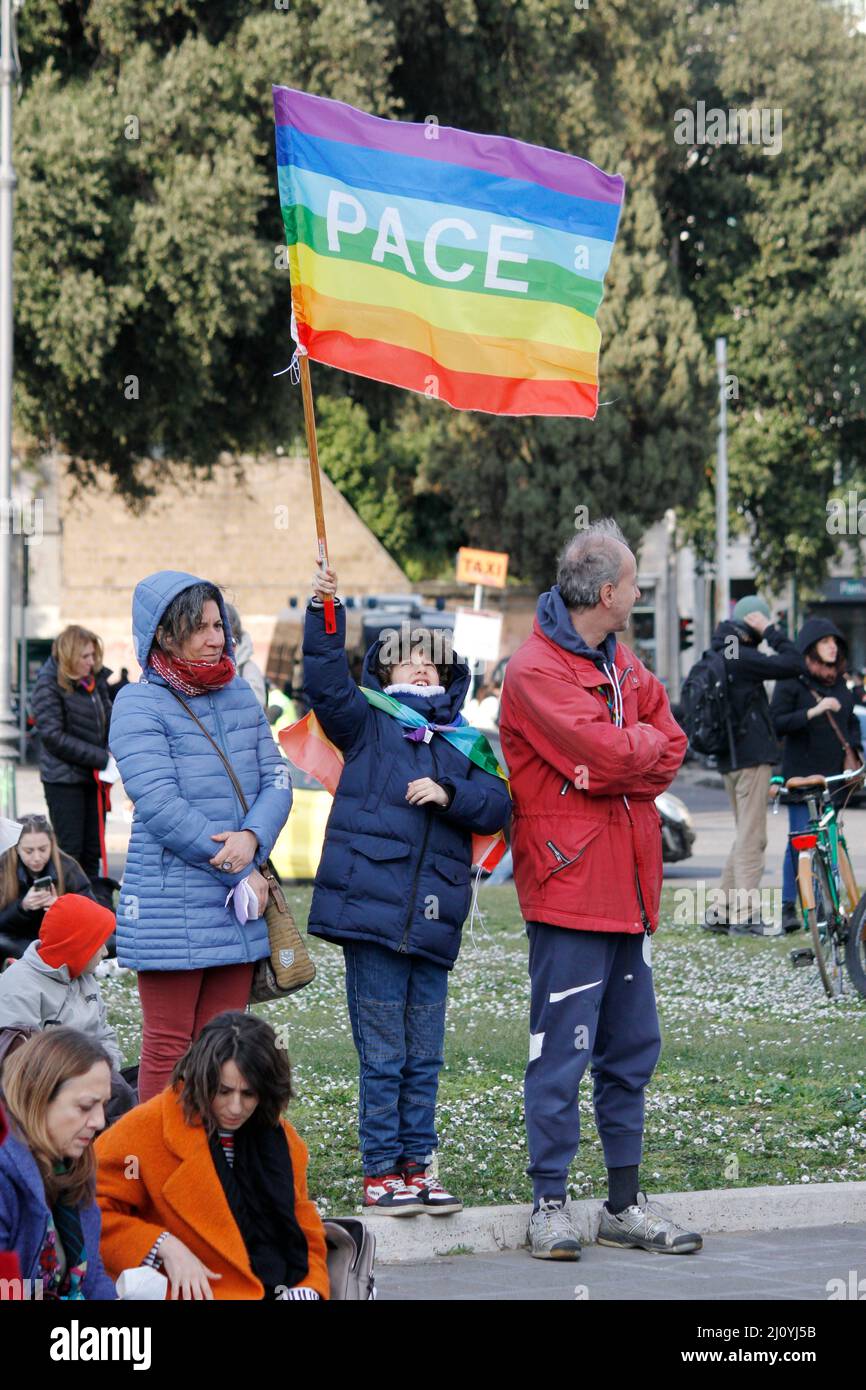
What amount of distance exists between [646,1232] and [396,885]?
128 cm

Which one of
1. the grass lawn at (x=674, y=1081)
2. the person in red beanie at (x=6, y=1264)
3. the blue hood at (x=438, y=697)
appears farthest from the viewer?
the grass lawn at (x=674, y=1081)

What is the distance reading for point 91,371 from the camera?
23812mm

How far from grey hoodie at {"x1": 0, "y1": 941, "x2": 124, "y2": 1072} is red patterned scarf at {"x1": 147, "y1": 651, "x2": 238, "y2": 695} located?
3.19ft

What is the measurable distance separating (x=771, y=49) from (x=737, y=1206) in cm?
4314

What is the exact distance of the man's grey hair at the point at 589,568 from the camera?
618 centimetres

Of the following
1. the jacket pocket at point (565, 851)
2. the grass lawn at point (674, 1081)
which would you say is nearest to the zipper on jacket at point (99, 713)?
the grass lawn at point (674, 1081)

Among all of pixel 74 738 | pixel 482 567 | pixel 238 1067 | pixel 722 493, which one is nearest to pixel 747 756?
pixel 74 738

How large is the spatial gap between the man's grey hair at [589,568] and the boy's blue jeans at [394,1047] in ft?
3.95

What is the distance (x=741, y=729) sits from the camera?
13.1 m

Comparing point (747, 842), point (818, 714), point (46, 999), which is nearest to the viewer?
point (46, 999)

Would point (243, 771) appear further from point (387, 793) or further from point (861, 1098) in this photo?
point (861, 1098)

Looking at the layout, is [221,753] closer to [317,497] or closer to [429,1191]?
[317,497]

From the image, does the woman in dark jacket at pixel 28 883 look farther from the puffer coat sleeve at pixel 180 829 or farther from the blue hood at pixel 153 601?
the blue hood at pixel 153 601
